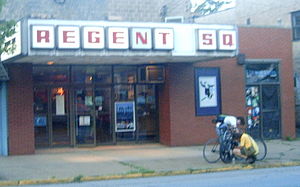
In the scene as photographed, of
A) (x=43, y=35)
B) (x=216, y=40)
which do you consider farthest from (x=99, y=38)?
(x=216, y=40)

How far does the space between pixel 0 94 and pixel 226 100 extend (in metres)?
8.20

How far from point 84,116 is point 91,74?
4.96ft

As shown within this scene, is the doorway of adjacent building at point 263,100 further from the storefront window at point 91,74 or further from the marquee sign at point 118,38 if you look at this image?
the storefront window at point 91,74

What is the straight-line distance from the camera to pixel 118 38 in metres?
15.1

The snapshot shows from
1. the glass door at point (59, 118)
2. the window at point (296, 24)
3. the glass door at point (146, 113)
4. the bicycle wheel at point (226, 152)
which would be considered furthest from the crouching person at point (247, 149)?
the window at point (296, 24)

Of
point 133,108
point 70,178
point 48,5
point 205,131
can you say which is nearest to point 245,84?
point 205,131

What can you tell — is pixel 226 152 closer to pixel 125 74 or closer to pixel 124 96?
pixel 124 96

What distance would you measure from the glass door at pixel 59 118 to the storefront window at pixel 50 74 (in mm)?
336

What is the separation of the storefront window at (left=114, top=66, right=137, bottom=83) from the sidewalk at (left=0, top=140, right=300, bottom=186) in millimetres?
2397

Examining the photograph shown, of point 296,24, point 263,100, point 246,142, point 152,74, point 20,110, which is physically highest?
point 296,24

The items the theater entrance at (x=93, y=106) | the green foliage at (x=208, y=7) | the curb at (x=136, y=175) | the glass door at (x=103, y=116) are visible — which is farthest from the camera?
the green foliage at (x=208, y=7)

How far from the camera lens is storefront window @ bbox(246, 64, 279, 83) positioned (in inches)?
803

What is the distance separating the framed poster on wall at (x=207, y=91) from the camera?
19328mm

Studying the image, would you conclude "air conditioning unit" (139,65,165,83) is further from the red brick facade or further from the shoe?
the shoe
